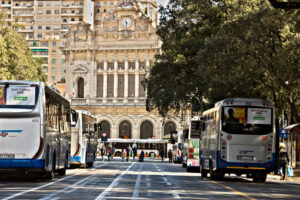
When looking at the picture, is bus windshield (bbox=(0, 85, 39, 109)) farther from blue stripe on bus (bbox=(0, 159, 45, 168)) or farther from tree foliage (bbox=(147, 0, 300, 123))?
tree foliage (bbox=(147, 0, 300, 123))

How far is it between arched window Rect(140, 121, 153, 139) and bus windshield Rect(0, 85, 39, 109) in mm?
83932

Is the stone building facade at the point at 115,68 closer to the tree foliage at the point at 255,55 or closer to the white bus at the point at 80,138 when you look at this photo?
the tree foliage at the point at 255,55

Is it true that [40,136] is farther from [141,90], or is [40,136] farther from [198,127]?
[141,90]

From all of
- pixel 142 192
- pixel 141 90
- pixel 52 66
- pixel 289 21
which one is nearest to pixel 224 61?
pixel 289 21

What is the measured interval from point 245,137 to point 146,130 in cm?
8011

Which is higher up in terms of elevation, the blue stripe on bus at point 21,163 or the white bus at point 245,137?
the white bus at point 245,137

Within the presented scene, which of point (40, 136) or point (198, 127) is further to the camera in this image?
point (198, 127)

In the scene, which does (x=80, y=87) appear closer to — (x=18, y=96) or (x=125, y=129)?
(x=125, y=129)

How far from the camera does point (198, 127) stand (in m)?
32.2

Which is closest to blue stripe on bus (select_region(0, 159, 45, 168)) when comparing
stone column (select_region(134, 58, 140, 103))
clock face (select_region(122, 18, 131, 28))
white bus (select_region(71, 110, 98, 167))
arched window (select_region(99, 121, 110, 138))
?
white bus (select_region(71, 110, 98, 167))

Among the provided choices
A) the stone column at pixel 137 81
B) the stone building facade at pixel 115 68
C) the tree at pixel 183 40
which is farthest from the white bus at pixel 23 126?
the stone column at pixel 137 81

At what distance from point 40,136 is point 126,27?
87.4 m

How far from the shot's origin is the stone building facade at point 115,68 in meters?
106

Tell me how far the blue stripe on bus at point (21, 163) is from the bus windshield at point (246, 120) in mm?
7735
